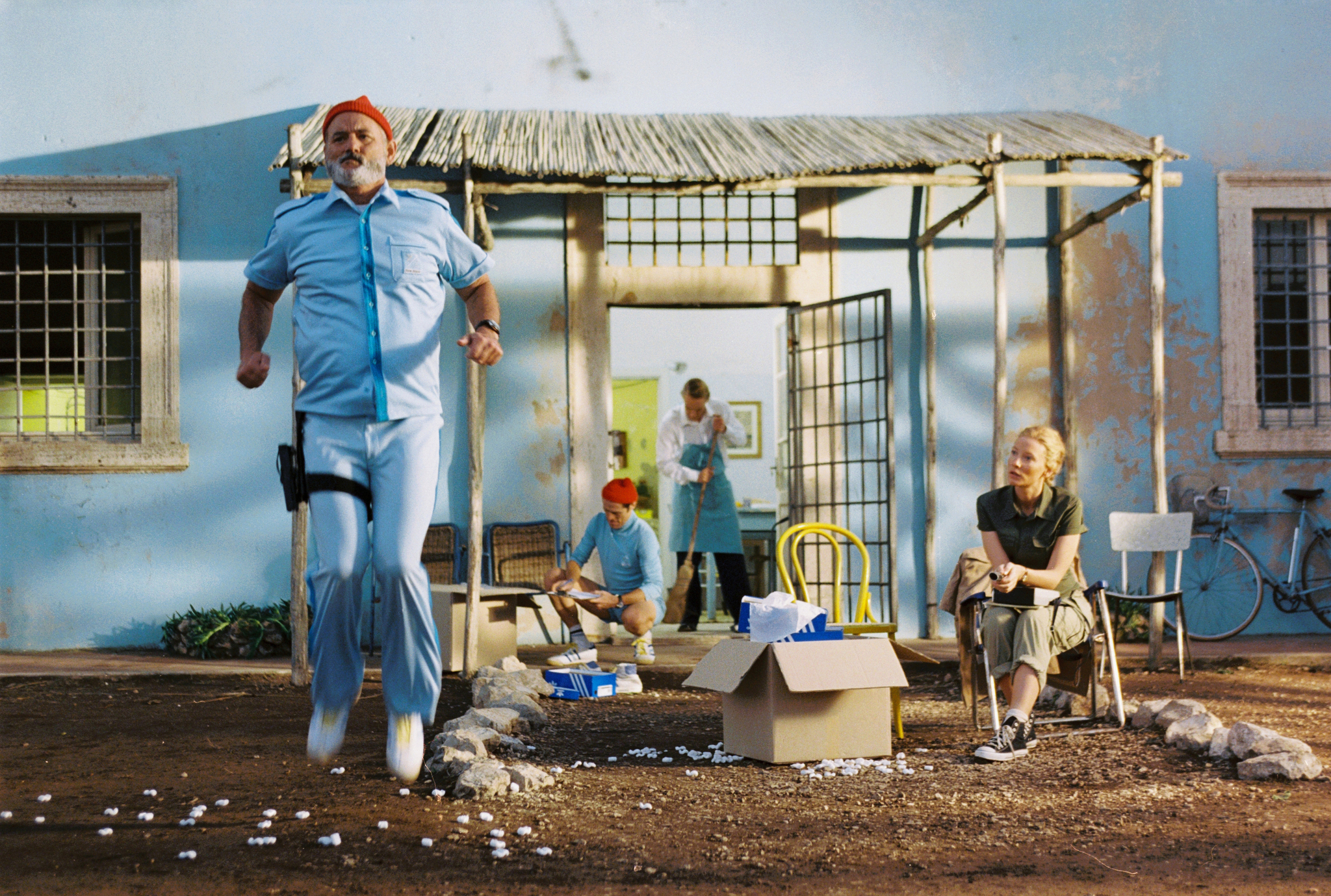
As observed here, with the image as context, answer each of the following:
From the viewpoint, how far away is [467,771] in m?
3.87

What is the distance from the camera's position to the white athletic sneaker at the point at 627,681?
6.36m

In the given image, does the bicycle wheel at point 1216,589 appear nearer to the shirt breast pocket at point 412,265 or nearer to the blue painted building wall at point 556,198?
the blue painted building wall at point 556,198

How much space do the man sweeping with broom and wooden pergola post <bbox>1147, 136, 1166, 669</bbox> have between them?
2765 millimetres

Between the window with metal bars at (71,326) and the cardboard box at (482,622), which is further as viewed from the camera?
the window with metal bars at (71,326)

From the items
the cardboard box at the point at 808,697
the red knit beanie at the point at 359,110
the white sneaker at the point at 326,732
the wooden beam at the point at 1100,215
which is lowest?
the cardboard box at the point at 808,697

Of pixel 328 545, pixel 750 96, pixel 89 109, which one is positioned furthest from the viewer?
pixel 750 96

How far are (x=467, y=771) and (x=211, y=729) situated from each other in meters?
2.04

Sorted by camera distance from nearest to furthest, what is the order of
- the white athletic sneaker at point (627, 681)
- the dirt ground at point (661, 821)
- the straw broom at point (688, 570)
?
the dirt ground at point (661, 821) → the white athletic sneaker at point (627, 681) → the straw broom at point (688, 570)

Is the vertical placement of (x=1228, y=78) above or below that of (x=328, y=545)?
above

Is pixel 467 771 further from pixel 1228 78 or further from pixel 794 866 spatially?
pixel 1228 78

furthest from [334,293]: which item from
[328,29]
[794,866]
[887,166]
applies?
[328,29]

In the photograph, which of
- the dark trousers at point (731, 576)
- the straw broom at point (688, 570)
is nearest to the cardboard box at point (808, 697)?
the straw broom at point (688, 570)

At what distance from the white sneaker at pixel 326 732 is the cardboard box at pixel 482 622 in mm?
3687

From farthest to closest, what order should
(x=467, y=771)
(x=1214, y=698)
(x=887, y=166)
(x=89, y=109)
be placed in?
(x=89, y=109) < (x=887, y=166) < (x=1214, y=698) < (x=467, y=771)
